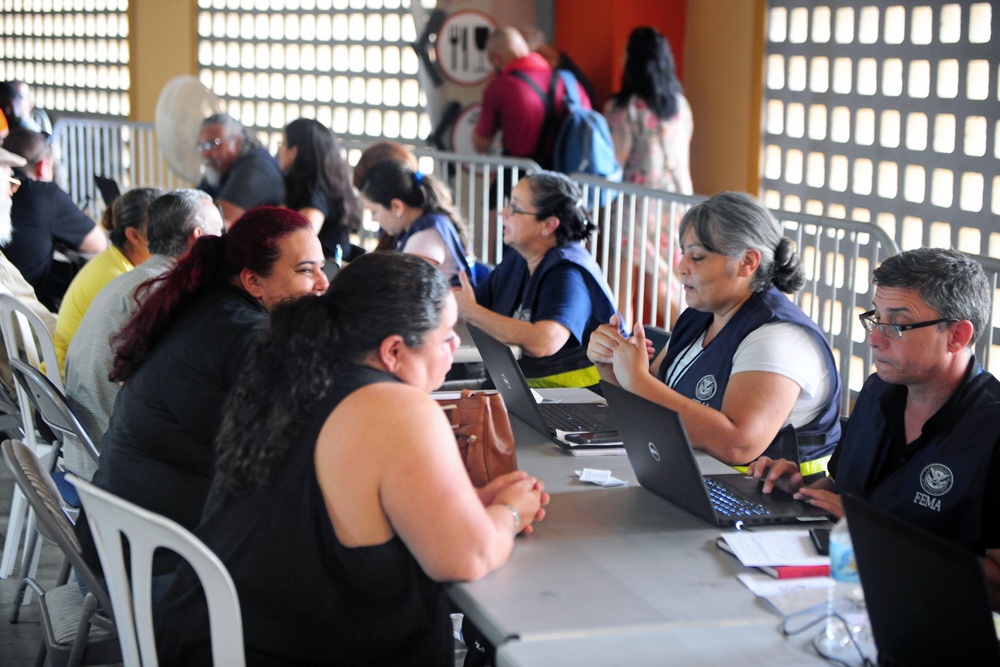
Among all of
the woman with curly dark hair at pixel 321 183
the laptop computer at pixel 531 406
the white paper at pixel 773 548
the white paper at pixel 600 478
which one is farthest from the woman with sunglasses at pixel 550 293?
the woman with curly dark hair at pixel 321 183

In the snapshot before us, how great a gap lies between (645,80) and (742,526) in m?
4.40

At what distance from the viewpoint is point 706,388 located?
3.03 metres

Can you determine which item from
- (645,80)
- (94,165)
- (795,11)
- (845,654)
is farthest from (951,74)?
(94,165)

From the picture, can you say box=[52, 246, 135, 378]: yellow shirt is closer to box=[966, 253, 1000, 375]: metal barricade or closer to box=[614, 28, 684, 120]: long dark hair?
box=[966, 253, 1000, 375]: metal barricade

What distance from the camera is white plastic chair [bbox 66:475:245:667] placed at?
187 cm

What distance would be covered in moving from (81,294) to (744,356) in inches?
88.6

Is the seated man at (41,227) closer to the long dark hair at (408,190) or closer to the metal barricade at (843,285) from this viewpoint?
the long dark hair at (408,190)

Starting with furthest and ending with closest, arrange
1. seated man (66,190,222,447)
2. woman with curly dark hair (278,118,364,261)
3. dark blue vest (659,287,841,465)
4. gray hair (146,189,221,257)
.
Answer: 1. woman with curly dark hair (278,118,364,261)
2. gray hair (146,189,221,257)
3. seated man (66,190,222,447)
4. dark blue vest (659,287,841,465)

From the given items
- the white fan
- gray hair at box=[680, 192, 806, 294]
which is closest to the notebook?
the white fan

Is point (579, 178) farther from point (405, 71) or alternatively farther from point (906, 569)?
point (906, 569)

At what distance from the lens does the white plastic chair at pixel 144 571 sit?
73.6 inches

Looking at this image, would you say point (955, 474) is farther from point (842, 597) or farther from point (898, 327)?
point (842, 597)

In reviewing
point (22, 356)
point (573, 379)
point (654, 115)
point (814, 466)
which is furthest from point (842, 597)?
point (654, 115)

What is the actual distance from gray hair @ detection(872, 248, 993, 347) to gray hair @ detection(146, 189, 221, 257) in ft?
7.20
